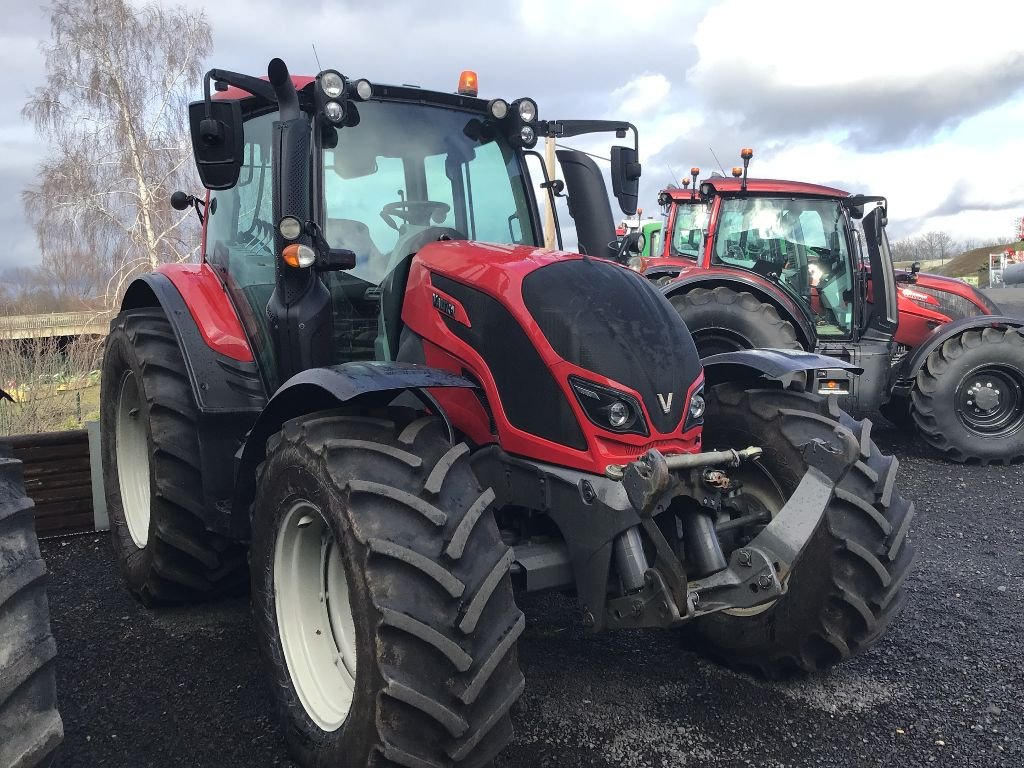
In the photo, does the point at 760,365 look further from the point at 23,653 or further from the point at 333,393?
the point at 23,653

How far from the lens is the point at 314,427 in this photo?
2.49m

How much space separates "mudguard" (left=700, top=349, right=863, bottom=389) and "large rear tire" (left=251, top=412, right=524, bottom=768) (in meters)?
1.27

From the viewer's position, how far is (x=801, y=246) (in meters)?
7.82

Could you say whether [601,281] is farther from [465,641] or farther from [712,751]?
[712,751]

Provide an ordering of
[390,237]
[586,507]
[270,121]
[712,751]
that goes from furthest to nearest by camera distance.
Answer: [270,121]
[390,237]
[712,751]
[586,507]

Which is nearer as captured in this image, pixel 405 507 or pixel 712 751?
pixel 405 507

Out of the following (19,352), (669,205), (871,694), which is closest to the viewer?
(871,694)

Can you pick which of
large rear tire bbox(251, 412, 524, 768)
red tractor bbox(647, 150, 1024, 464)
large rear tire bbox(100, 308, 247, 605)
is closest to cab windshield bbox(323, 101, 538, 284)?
large rear tire bbox(251, 412, 524, 768)

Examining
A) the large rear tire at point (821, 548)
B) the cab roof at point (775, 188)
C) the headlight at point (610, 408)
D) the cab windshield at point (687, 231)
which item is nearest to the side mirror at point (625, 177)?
the large rear tire at point (821, 548)

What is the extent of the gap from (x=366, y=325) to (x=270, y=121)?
1041mm

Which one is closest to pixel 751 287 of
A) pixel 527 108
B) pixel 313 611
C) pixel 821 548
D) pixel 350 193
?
pixel 527 108

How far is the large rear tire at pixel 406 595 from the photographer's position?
6.83 ft

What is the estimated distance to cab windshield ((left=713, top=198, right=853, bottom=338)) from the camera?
25.6 ft

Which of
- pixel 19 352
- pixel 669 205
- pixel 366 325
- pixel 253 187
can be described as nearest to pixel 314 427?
pixel 366 325
